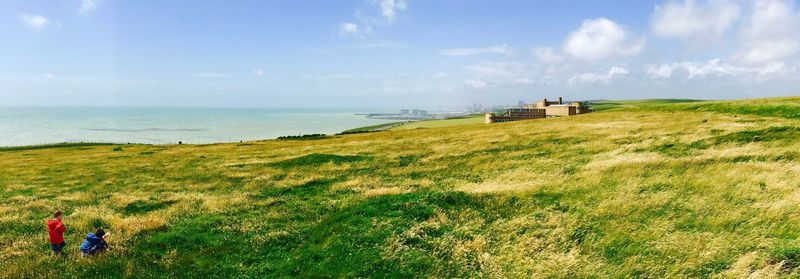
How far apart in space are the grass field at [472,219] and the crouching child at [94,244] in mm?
458

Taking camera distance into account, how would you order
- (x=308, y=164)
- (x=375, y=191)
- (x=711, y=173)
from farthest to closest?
(x=308, y=164), (x=375, y=191), (x=711, y=173)

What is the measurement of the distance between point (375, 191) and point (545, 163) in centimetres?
1245

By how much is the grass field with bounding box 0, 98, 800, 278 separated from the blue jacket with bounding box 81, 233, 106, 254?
1.51 ft

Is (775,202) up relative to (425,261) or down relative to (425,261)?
up

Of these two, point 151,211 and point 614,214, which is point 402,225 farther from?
point 151,211

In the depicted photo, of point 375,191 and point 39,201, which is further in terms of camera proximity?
point 39,201

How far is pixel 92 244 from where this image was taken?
1761 cm

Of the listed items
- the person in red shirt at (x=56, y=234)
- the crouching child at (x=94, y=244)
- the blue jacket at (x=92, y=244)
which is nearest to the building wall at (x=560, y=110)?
the crouching child at (x=94, y=244)

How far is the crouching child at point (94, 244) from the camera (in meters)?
17.4

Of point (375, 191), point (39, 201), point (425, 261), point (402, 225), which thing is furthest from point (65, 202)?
point (425, 261)

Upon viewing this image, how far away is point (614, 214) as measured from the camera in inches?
692

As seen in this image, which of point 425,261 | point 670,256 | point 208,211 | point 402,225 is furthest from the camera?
point 208,211

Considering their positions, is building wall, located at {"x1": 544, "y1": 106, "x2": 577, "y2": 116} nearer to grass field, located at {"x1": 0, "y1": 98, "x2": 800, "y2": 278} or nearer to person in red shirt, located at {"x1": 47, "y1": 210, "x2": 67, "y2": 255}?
grass field, located at {"x1": 0, "y1": 98, "x2": 800, "y2": 278}

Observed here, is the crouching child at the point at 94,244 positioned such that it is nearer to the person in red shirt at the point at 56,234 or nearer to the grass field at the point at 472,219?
the grass field at the point at 472,219
